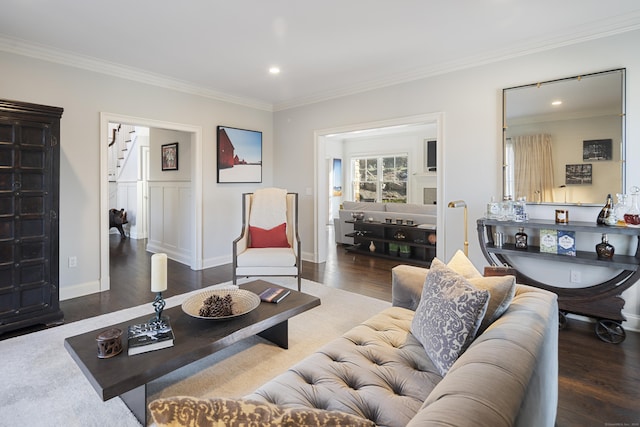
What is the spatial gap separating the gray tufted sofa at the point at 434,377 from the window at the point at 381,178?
790 centimetres

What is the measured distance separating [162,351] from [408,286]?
1434 mm

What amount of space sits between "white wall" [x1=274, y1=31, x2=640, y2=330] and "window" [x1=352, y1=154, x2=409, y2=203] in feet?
16.8

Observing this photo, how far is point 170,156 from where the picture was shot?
18.1 feet

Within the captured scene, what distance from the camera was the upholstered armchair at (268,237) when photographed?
3.72 metres

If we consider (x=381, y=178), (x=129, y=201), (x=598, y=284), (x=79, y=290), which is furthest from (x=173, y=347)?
(x=381, y=178)

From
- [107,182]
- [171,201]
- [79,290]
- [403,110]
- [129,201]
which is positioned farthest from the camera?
[129,201]

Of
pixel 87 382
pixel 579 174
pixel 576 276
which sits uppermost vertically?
pixel 579 174

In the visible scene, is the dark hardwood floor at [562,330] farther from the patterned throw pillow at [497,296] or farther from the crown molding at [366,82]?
the crown molding at [366,82]

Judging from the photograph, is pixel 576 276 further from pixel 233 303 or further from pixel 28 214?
pixel 28 214

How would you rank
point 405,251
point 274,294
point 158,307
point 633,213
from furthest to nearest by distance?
1. point 405,251
2. point 633,213
3. point 274,294
4. point 158,307

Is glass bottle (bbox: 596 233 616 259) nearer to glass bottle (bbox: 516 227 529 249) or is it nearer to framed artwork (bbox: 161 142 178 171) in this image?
glass bottle (bbox: 516 227 529 249)

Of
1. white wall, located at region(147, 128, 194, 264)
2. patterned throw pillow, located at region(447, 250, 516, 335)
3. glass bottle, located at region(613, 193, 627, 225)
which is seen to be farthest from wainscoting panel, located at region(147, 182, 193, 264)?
glass bottle, located at region(613, 193, 627, 225)

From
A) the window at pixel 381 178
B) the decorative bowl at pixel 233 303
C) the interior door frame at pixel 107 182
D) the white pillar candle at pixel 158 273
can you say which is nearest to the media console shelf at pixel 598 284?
the decorative bowl at pixel 233 303

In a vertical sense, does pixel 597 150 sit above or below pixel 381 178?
below
